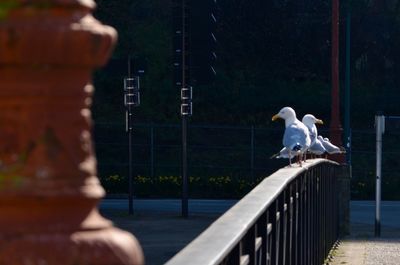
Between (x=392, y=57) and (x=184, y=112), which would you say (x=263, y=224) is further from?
(x=392, y=57)

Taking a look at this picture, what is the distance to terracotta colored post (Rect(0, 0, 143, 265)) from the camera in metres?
2.06

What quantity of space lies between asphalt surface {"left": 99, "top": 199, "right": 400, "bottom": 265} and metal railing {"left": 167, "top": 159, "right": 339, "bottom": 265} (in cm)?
169

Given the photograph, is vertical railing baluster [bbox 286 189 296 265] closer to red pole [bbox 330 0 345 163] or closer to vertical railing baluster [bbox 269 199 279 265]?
vertical railing baluster [bbox 269 199 279 265]

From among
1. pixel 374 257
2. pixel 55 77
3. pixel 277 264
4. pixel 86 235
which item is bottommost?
pixel 374 257

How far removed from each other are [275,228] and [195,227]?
21.8 meters

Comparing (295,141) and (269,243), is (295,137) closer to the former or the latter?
(295,141)

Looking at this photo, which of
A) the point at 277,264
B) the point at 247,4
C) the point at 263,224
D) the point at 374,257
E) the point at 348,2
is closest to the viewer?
the point at 263,224

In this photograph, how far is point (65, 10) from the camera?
6.95 feet

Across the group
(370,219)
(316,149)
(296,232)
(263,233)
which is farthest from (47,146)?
(370,219)

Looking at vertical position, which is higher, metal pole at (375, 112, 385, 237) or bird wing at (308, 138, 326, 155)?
bird wing at (308, 138, 326, 155)

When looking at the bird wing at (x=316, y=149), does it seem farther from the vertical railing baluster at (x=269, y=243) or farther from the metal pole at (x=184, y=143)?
the metal pole at (x=184, y=143)

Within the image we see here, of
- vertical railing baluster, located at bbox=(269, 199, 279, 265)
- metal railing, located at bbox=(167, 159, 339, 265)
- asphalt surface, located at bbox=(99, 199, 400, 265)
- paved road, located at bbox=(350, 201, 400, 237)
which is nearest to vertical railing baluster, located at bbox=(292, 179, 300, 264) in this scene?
metal railing, located at bbox=(167, 159, 339, 265)

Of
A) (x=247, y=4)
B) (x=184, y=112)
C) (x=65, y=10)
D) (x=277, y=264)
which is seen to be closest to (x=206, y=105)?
(x=247, y=4)

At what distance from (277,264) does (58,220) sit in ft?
21.5
